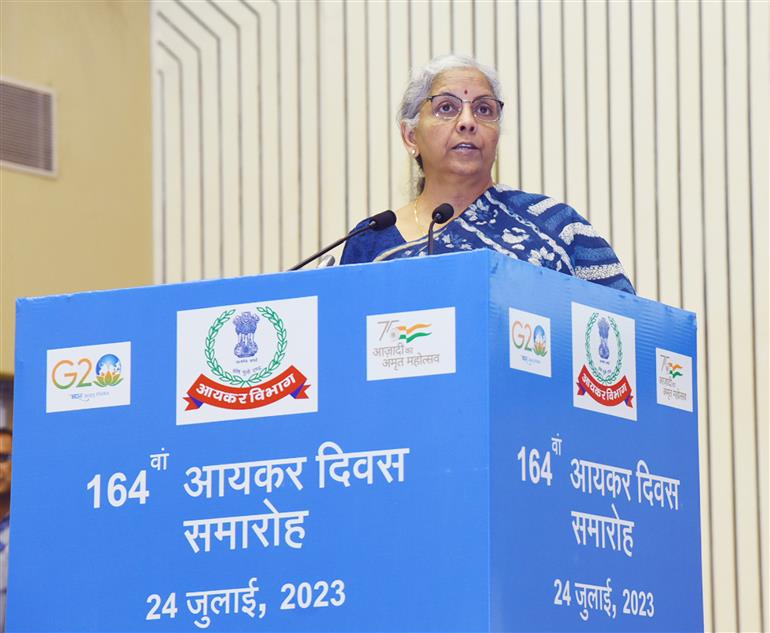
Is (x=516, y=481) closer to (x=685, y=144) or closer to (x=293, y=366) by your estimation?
(x=293, y=366)

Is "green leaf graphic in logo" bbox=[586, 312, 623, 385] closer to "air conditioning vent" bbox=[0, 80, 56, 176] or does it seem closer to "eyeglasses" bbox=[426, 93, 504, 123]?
"eyeglasses" bbox=[426, 93, 504, 123]

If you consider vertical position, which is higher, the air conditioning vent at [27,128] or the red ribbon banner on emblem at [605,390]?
the air conditioning vent at [27,128]

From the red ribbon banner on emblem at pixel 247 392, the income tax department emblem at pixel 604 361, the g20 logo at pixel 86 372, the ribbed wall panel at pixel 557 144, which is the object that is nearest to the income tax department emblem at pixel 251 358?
the red ribbon banner on emblem at pixel 247 392

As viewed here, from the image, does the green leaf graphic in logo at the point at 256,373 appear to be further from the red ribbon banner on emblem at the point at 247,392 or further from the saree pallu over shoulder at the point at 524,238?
the saree pallu over shoulder at the point at 524,238

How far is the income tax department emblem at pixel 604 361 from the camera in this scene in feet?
7.30

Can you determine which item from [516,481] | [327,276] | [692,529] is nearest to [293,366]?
[327,276]

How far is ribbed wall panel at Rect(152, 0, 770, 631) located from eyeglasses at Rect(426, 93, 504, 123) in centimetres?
210

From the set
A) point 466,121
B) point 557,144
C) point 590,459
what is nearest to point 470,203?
point 466,121

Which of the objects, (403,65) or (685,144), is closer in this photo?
(685,144)

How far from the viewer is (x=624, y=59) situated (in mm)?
5051

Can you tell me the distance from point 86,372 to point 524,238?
0.83 m

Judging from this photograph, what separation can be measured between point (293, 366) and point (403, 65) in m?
3.37

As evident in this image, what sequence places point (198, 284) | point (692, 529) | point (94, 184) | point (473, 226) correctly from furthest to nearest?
point (94, 184)
point (473, 226)
point (692, 529)
point (198, 284)

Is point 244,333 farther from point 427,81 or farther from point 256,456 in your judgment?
point 427,81
